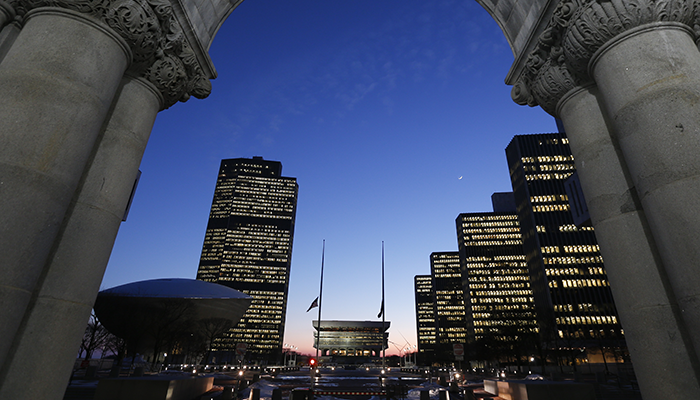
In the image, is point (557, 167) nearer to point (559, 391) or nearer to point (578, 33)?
point (559, 391)

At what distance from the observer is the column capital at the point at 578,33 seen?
6.39m

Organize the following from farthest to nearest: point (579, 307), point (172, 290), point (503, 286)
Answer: point (503, 286)
point (579, 307)
point (172, 290)

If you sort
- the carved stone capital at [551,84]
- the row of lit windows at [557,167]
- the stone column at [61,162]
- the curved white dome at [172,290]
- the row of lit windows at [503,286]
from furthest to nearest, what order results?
the row of lit windows at [503,286] < the row of lit windows at [557,167] < the curved white dome at [172,290] < the carved stone capital at [551,84] < the stone column at [61,162]

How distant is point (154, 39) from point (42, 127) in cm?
289

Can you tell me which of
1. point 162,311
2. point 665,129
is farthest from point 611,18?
point 162,311

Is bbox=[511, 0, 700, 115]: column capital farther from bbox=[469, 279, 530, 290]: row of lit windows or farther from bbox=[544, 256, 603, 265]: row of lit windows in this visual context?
bbox=[469, 279, 530, 290]: row of lit windows

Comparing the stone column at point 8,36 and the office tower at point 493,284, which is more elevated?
the office tower at point 493,284

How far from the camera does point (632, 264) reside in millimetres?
6055

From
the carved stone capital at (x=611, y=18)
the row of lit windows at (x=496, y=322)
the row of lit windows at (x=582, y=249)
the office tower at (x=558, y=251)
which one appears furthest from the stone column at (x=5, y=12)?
the row of lit windows at (x=496, y=322)

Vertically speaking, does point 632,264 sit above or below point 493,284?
below

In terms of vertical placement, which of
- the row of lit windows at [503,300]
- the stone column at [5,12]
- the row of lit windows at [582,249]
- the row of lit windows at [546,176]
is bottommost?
the stone column at [5,12]

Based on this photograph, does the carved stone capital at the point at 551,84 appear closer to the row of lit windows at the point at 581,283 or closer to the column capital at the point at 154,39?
the column capital at the point at 154,39

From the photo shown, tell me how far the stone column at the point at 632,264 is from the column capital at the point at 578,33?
1.84ft

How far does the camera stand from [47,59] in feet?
18.5
